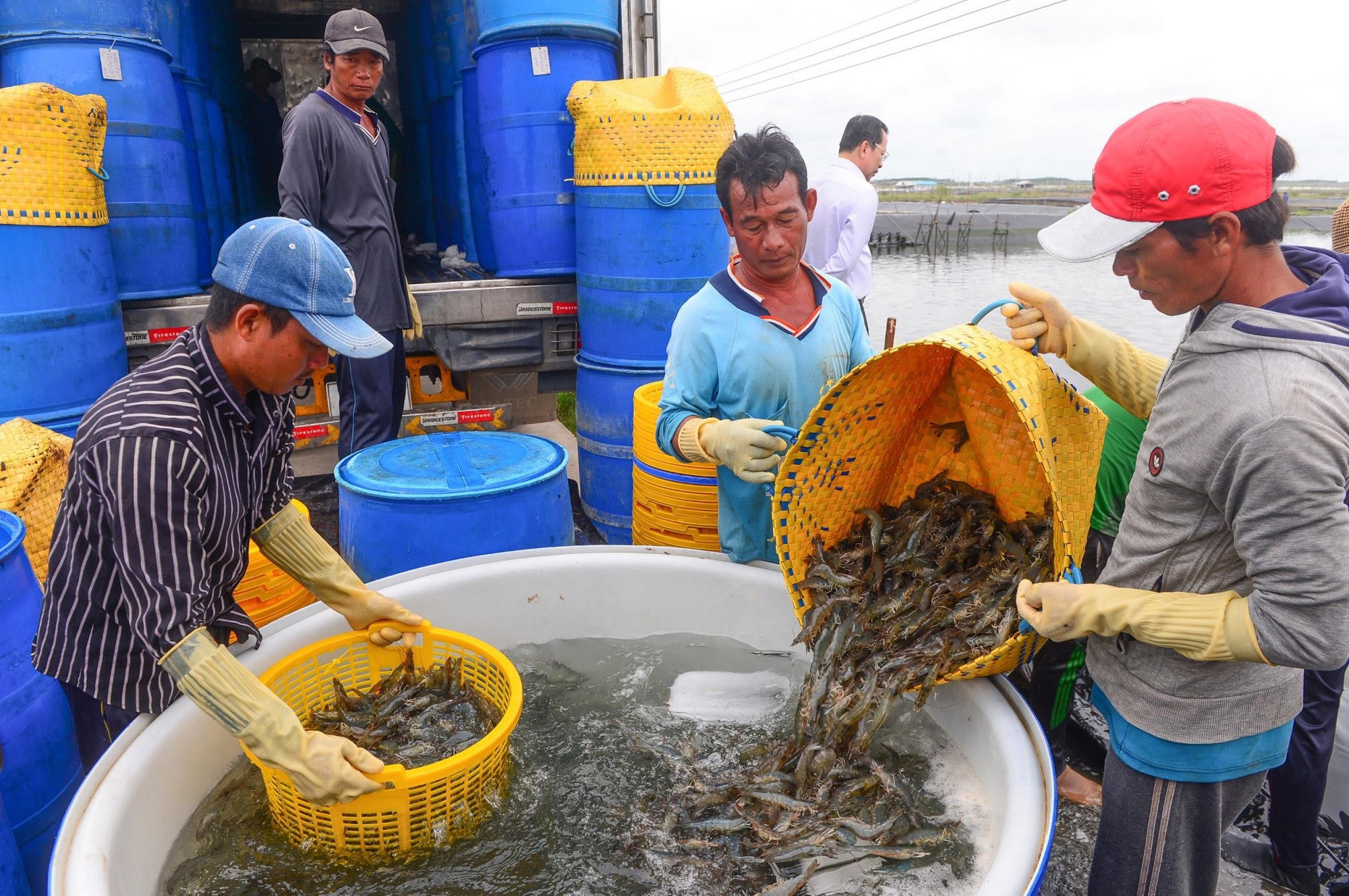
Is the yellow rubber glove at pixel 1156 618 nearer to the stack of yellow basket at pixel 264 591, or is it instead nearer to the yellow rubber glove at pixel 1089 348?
the yellow rubber glove at pixel 1089 348

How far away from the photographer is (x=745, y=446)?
95.7 inches

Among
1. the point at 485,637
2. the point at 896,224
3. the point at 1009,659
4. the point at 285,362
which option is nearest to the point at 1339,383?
the point at 1009,659

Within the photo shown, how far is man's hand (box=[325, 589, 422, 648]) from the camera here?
2.54m

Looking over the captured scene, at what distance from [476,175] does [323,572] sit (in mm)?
4118

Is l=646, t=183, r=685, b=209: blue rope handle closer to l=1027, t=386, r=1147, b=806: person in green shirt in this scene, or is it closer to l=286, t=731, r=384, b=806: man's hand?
l=1027, t=386, r=1147, b=806: person in green shirt

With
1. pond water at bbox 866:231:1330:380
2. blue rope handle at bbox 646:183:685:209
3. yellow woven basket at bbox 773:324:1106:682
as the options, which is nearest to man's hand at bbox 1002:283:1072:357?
yellow woven basket at bbox 773:324:1106:682

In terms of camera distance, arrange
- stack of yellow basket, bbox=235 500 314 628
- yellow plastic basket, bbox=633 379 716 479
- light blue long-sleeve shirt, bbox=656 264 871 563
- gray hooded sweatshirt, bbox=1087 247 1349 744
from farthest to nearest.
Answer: yellow plastic basket, bbox=633 379 716 479 < stack of yellow basket, bbox=235 500 314 628 < light blue long-sleeve shirt, bbox=656 264 871 563 < gray hooded sweatshirt, bbox=1087 247 1349 744

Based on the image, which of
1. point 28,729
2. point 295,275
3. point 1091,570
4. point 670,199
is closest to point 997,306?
point 1091,570

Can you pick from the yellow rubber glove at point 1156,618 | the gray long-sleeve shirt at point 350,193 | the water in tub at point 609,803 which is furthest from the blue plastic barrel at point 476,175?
the yellow rubber glove at point 1156,618

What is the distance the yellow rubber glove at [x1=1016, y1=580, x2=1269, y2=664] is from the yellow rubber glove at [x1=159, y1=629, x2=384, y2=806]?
1619 mm

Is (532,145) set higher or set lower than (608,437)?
higher

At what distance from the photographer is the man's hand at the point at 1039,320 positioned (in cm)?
212

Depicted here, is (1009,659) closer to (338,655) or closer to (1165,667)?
(1165,667)

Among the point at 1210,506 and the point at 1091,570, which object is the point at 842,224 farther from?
the point at 1210,506
